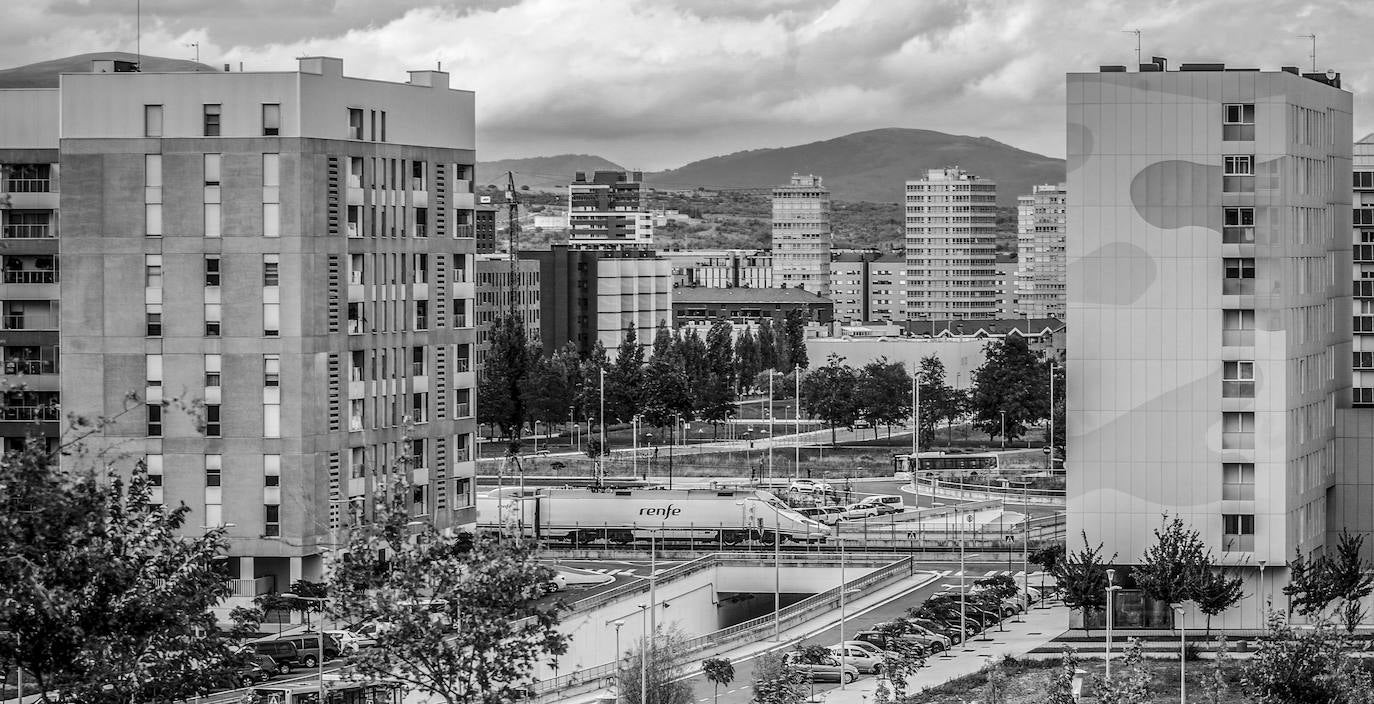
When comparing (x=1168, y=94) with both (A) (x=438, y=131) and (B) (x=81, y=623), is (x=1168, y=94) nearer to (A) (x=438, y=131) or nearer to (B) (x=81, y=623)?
(A) (x=438, y=131)

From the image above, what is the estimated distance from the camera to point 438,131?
93625 millimetres

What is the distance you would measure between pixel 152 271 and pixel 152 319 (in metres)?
1.90

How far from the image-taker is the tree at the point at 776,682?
62.4 meters

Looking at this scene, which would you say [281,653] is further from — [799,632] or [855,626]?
[855,626]

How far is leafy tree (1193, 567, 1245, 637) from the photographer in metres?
79.6

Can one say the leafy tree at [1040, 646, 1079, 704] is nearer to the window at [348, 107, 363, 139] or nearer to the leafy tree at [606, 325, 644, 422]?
the window at [348, 107, 363, 139]

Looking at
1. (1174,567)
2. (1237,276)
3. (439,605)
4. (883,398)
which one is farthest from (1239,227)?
(883,398)

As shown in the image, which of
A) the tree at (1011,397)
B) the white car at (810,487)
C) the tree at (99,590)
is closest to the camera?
the tree at (99,590)

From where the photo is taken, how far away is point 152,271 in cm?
8744

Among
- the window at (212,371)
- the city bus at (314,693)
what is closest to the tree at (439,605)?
the city bus at (314,693)

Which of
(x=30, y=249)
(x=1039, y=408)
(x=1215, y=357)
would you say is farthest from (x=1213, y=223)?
(x=1039, y=408)

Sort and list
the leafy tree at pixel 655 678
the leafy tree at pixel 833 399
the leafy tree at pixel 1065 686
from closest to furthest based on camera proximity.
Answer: the leafy tree at pixel 1065 686 < the leafy tree at pixel 655 678 < the leafy tree at pixel 833 399

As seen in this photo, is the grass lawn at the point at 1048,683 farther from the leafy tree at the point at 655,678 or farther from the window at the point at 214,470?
the window at the point at 214,470

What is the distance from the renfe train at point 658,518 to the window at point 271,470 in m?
31.9
